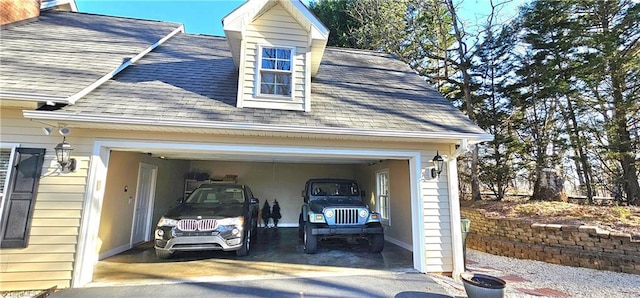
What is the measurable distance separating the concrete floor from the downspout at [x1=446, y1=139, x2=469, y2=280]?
0.75 metres

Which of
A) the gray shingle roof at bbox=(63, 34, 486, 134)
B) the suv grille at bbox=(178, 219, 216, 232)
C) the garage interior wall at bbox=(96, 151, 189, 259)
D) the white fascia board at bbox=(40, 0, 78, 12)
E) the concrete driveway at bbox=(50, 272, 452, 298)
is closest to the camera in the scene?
the concrete driveway at bbox=(50, 272, 452, 298)

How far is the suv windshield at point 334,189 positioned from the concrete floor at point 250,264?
3.96ft

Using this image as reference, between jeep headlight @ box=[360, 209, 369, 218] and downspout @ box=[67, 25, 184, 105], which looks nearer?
downspout @ box=[67, 25, 184, 105]

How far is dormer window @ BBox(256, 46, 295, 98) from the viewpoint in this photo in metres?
5.14

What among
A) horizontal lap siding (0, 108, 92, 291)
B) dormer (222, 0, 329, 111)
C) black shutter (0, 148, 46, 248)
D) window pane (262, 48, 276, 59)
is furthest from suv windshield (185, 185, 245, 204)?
window pane (262, 48, 276, 59)

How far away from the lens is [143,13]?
9531 millimetres

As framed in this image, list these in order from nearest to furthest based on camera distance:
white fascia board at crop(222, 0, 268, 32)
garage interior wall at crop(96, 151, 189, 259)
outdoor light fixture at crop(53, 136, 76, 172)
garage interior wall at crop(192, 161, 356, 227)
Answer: outdoor light fixture at crop(53, 136, 76, 172) → white fascia board at crop(222, 0, 268, 32) → garage interior wall at crop(96, 151, 189, 259) → garage interior wall at crop(192, 161, 356, 227)

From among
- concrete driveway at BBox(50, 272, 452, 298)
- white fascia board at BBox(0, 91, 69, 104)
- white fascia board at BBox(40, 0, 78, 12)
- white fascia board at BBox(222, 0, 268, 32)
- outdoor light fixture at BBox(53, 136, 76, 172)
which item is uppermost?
white fascia board at BBox(40, 0, 78, 12)

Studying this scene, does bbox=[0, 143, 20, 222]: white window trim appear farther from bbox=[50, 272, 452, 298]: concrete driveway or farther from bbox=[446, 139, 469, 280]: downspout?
bbox=[446, 139, 469, 280]: downspout

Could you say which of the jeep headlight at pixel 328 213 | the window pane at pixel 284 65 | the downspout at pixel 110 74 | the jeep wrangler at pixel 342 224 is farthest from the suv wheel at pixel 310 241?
→ the downspout at pixel 110 74

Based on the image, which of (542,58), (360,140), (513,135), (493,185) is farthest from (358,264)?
(542,58)

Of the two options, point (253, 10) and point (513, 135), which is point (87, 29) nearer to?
point (253, 10)

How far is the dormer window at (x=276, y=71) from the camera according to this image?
5.14m

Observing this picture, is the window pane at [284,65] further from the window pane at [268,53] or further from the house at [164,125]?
the window pane at [268,53]
